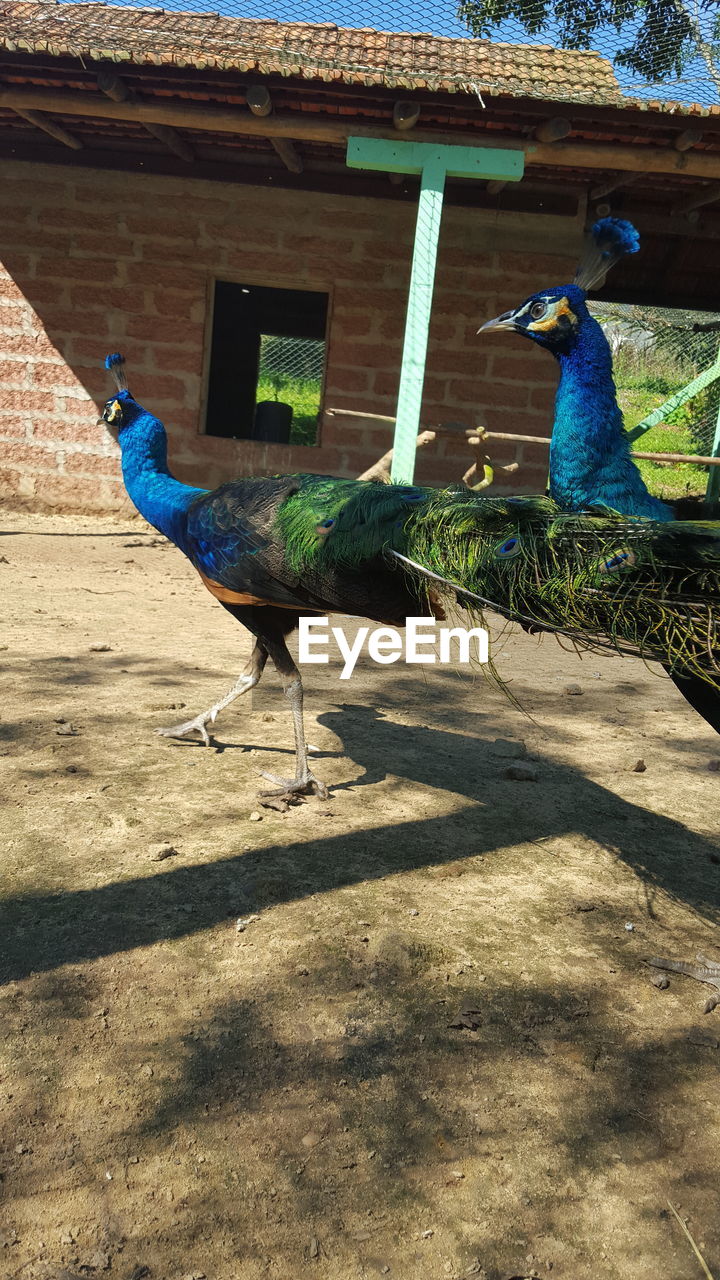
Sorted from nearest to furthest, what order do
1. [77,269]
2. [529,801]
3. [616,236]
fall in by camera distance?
[616,236] < [529,801] < [77,269]

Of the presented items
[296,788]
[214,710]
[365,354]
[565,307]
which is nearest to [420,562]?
[565,307]

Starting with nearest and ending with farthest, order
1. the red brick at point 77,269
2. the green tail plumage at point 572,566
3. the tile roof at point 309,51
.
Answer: the green tail plumage at point 572,566, the tile roof at point 309,51, the red brick at point 77,269

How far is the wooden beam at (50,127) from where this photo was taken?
7.65m

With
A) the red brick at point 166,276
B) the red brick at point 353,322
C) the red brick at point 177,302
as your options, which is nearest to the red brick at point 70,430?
the red brick at point 177,302

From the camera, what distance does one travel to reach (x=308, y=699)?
504 centimetres

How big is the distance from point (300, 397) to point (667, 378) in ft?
26.5

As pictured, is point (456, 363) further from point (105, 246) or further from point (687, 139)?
point (105, 246)

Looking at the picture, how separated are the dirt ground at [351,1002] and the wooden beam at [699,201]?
614 cm

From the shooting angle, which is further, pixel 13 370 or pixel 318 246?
pixel 13 370

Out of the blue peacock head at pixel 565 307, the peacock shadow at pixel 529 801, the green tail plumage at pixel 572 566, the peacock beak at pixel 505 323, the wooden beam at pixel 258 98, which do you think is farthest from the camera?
the wooden beam at pixel 258 98

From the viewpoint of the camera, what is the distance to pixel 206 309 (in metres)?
9.30

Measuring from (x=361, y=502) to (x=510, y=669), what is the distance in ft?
10.3

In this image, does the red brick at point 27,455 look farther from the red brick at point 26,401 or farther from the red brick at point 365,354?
the red brick at point 365,354

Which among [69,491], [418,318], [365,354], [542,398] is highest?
[418,318]
